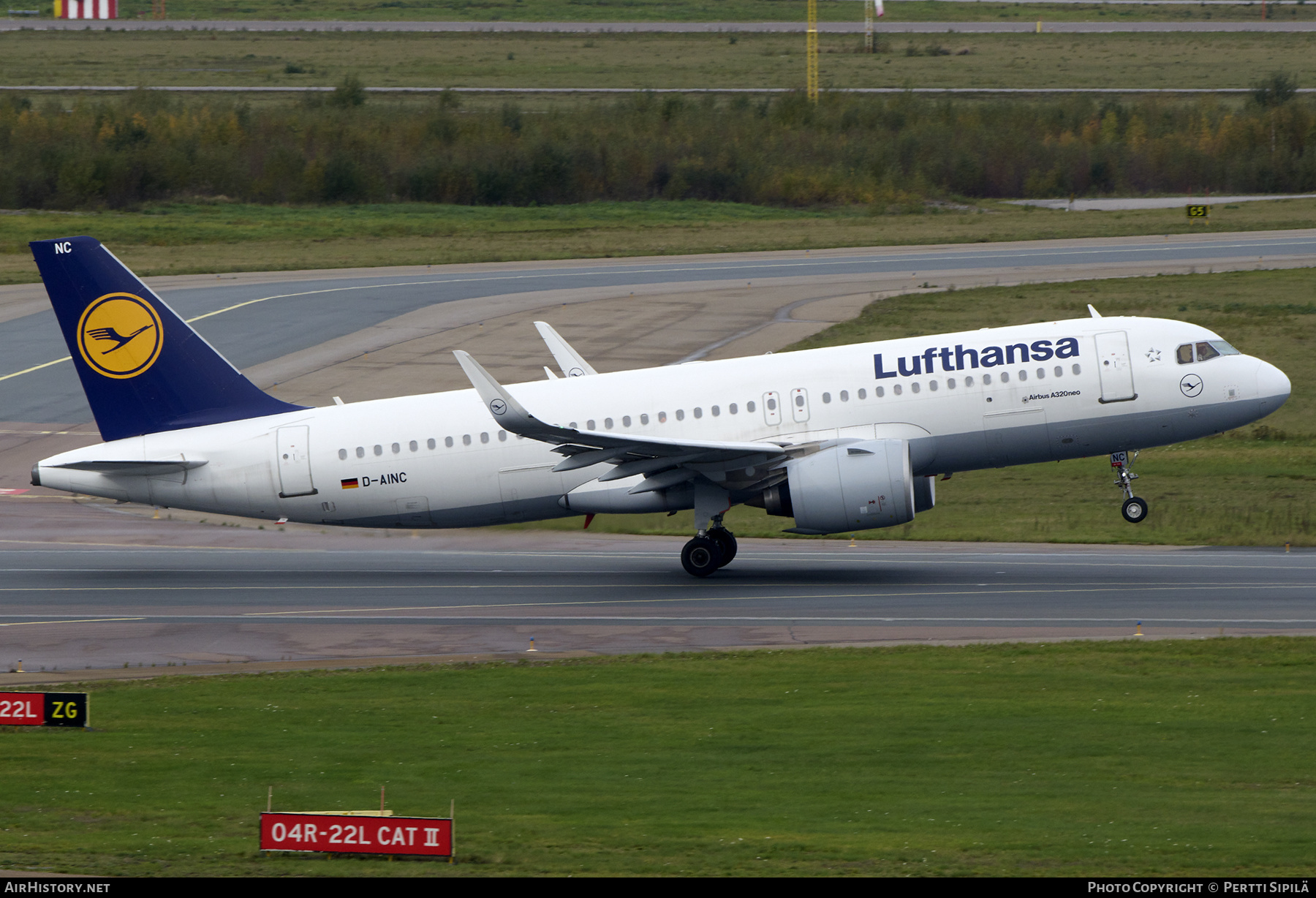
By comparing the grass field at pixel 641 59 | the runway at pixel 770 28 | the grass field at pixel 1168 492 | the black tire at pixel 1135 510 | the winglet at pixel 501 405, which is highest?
the runway at pixel 770 28

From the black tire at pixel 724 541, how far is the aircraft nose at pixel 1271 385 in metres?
12.2

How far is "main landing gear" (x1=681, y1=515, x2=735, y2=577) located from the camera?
34875mm

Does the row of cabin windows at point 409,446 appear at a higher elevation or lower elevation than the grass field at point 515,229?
lower

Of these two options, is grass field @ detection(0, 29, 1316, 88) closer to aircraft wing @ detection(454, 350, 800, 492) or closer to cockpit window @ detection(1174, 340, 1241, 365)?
cockpit window @ detection(1174, 340, 1241, 365)

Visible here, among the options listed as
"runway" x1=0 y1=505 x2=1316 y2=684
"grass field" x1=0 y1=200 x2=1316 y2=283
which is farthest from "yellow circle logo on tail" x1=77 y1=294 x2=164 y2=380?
"grass field" x1=0 y1=200 x2=1316 y2=283

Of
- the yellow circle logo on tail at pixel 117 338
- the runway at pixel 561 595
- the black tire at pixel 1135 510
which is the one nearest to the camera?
the runway at pixel 561 595

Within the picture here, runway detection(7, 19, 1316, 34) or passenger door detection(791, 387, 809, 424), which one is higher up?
runway detection(7, 19, 1316, 34)

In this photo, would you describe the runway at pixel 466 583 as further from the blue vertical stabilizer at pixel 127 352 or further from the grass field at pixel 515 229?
the grass field at pixel 515 229

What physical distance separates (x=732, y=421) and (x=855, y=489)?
3.57 m

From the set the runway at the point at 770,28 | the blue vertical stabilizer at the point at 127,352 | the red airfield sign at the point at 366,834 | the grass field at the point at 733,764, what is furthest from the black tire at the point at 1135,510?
the runway at the point at 770,28

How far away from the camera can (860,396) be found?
34188mm

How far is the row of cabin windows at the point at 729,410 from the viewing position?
34062mm

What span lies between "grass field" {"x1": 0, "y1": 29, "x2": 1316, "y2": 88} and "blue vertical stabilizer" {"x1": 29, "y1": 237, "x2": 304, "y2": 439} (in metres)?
120
